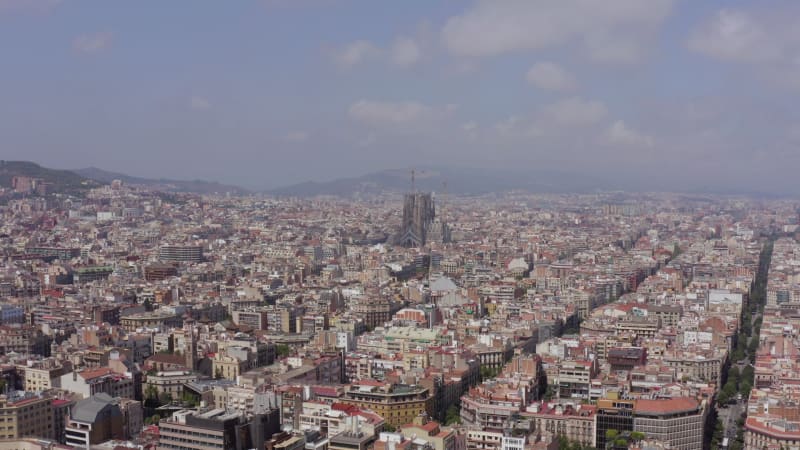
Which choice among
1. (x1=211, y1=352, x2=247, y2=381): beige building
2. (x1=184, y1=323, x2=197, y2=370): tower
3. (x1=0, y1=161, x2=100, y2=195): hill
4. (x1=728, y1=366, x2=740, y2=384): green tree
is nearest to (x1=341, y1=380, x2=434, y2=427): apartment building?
(x1=211, y1=352, x2=247, y2=381): beige building

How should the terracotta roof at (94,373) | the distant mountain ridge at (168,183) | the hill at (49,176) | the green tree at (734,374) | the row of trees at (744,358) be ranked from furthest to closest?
1. the distant mountain ridge at (168,183)
2. the hill at (49,176)
3. the green tree at (734,374)
4. the terracotta roof at (94,373)
5. the row of trees at (744,358)

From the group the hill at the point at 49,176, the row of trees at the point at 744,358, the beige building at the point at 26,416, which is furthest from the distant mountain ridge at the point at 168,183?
the beige building at the point at 26,416

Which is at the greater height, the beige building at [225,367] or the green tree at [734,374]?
the beige building at [225,367]

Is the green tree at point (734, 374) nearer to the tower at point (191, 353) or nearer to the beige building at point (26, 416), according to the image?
the tower at point (191, 353)

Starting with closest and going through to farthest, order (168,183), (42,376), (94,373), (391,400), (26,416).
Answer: (26,416)
(391,400)
(94,373)
(42,376)
(168,183)

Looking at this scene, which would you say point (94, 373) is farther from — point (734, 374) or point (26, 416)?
point (734, 374)

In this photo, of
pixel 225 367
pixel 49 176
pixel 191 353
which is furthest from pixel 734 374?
pixel 49 176

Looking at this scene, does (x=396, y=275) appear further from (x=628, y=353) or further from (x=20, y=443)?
(x=20, y=443)
